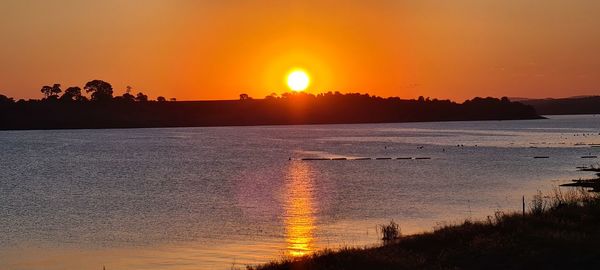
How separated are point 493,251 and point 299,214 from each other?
23.7 meters

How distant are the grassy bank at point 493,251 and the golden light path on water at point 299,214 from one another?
6348mm

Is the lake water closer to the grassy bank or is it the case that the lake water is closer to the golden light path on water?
the golden light path on water

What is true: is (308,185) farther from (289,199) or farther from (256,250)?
(256,250)

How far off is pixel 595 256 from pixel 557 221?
18.0ft

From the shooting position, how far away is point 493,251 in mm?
21516

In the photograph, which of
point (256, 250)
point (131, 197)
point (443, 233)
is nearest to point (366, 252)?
point (443, 233)

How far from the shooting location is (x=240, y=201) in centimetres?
5275

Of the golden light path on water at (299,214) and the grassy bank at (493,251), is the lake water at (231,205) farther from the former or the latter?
the grassy bank at (493,251)

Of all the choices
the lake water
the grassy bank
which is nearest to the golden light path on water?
the lake water

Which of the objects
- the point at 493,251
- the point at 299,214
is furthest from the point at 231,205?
the point at 493,251

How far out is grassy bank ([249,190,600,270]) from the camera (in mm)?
20172

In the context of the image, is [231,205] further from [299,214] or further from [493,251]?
[493,251]

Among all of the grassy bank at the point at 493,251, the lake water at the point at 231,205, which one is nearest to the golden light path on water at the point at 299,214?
the lake water at the point at 231,205

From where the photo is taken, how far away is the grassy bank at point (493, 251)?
20.2 m
